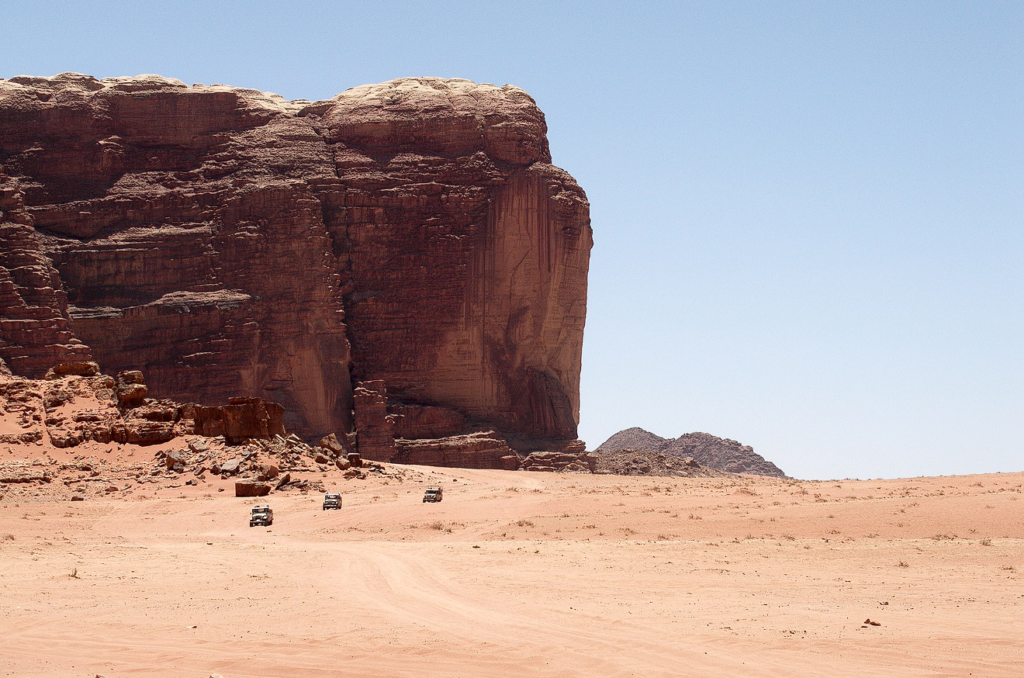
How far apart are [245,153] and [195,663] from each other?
183ft

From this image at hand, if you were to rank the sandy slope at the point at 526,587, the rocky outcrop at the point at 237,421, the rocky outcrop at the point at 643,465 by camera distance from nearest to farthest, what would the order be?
the sandy slope at the point at 526,587 < the rocky outcrop at the point at 237,421 < the rocky outcrop at the point at 643,465

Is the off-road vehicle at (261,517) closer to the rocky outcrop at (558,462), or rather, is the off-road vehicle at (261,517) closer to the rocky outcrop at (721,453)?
the rocky outcrop at (558,462)

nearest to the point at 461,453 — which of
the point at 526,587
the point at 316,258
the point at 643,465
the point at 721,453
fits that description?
the point at 643,465

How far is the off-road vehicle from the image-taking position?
90.4 ft

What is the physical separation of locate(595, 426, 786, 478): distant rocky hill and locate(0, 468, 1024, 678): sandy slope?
55.3 meters

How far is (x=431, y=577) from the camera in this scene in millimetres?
18359

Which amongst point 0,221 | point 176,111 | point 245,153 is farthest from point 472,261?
point 0,221

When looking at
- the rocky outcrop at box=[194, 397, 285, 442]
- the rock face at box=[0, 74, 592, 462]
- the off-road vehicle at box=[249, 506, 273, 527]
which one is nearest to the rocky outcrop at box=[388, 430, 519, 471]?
the rock face at box=[0, 74, 592, 462]

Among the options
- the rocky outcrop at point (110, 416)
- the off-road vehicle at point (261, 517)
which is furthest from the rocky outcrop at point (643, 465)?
the off-road vehicle at point (261, 517)

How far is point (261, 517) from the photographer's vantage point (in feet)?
90.6

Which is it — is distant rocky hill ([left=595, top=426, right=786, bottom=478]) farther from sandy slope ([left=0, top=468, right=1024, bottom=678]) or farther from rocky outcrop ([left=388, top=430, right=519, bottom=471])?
sandy slope ([left=0, top=468, right=1024, bottom=678])

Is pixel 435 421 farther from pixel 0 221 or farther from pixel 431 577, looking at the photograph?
pixel 431 577

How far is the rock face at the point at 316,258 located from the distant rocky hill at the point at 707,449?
2501cm

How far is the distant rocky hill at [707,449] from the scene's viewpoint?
85750 mm
